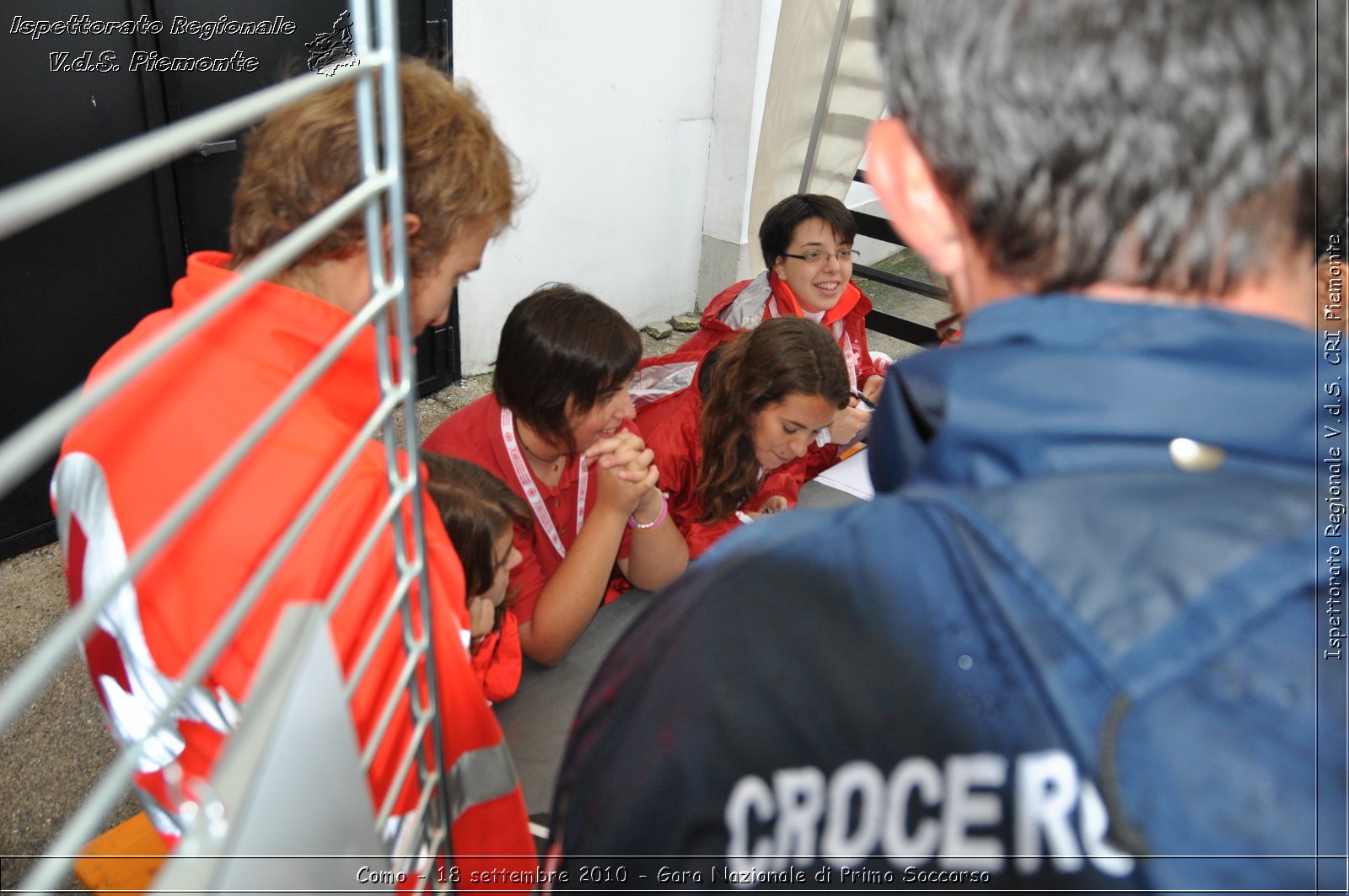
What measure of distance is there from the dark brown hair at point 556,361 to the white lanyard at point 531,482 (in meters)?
0.04

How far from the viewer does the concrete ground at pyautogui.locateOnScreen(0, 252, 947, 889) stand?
6.35 ft

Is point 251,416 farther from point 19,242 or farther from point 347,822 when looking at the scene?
point 19,242

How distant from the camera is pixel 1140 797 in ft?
1.27

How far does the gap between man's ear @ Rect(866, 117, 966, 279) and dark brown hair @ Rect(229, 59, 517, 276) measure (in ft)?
1.77

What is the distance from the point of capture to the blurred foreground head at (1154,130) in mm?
463

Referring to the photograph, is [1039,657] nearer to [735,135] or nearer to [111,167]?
[111,167]

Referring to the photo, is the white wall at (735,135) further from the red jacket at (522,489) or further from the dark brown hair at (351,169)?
the dark brown hair at (351,169)

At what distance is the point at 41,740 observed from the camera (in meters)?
2.14

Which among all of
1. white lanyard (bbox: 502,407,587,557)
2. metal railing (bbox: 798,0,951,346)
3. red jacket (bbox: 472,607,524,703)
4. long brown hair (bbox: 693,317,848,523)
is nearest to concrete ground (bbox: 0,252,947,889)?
red jacket (bbox: 472,607,524,703)

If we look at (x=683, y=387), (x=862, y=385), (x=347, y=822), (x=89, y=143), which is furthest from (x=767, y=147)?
(x=347, y=822)

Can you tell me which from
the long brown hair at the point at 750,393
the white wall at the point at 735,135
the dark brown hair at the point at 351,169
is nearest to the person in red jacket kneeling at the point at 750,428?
the long brown hair at the point at 750,393

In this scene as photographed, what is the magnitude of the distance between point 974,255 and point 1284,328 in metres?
0.17

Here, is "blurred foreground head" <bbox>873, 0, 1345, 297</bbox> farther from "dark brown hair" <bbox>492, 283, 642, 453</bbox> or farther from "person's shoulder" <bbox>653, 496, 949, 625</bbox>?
"dark brown hair" <bbox>492, 283, 642, 453</bbox>

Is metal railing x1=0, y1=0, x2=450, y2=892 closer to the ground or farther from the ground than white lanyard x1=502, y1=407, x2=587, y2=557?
farther from the ground
